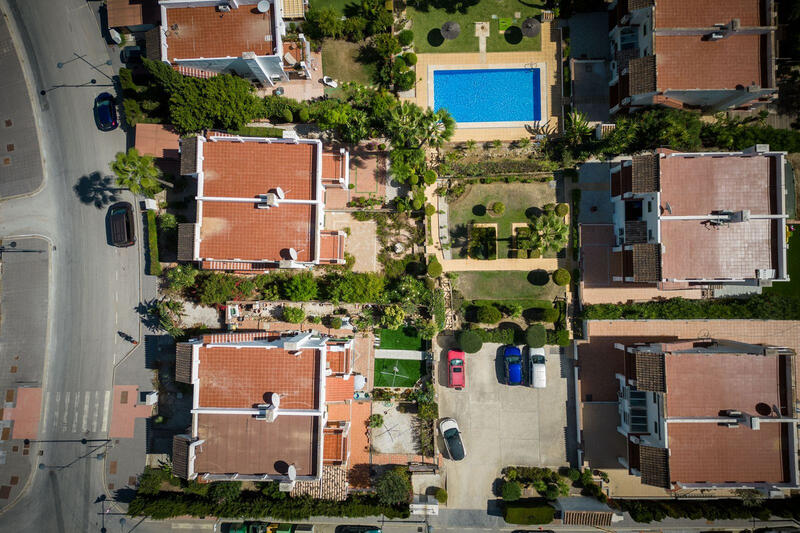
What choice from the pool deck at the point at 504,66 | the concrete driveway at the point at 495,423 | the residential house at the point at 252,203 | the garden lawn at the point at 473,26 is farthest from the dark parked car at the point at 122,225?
the garden lawn at the point at 473,26

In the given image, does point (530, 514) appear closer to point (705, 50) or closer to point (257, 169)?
point (257, 169)

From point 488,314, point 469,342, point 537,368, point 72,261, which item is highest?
point 72,261

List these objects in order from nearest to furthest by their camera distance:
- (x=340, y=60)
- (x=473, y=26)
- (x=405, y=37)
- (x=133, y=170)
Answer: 1. (x=133, y=170)
2. (x=405, y=37)
3. (x=473, y=26)
4. (x=340, y=60)

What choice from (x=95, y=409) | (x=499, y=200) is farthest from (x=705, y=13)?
(x=95, y=409)

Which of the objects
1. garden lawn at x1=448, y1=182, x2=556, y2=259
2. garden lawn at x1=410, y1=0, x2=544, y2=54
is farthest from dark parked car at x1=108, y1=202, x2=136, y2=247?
garden lawn at x1=410, y1=0, x2=544, y2=54

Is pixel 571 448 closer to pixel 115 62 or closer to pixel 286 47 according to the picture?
pixel 286 47

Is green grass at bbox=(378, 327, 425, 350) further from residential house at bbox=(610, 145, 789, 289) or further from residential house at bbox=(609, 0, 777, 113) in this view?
residential house at bbox=(609, 0, 777, 113)

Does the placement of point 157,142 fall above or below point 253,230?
above
